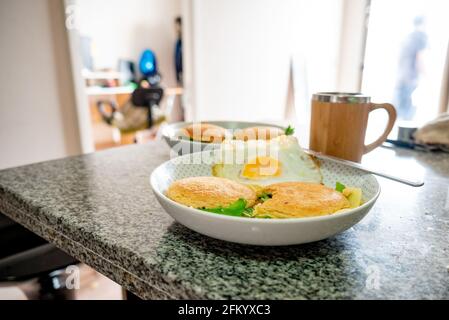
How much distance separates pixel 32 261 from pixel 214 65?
2.04m

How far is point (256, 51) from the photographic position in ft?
9.16

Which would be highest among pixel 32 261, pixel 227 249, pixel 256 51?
pixel 256 51

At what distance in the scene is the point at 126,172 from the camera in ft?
2.26

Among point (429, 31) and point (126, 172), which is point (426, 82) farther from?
point (126, 172)

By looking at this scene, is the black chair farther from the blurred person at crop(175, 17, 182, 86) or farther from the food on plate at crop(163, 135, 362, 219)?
the blurred person at crop(175, 17, 182, 86)

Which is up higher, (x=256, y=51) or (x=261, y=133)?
(x=256, y=51)

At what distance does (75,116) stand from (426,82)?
10.4ft

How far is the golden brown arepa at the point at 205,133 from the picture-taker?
0.68m

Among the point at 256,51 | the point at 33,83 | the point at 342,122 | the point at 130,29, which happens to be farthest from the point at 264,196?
the point at 130,29

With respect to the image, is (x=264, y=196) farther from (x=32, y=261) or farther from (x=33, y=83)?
(x=33, y=83)

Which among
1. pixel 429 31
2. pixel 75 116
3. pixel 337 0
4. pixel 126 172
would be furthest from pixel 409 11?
pixel 126 172

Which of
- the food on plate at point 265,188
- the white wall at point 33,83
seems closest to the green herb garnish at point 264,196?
the food on plate at point 265,188

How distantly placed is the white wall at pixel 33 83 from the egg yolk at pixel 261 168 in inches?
58.7

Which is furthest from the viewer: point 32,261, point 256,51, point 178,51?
point 178,51
